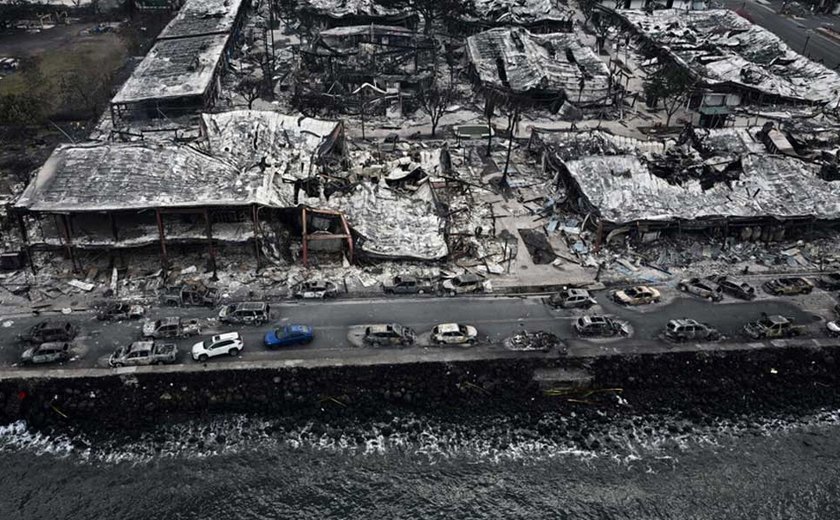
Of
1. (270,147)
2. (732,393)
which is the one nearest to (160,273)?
(270,147)

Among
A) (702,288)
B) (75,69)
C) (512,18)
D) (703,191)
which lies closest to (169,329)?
(702,288)

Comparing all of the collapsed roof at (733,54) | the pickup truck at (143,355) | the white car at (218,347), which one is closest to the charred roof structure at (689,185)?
the collapsed roof at (733,54)

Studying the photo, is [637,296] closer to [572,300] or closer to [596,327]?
[572,300]

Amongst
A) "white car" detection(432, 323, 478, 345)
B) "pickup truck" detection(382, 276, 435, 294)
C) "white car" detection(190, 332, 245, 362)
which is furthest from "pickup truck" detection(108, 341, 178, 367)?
"white car" detection(432, 323, 478, 345)

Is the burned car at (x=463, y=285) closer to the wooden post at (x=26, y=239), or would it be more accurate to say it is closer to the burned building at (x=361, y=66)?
the wooden post at (x=26, y=239)

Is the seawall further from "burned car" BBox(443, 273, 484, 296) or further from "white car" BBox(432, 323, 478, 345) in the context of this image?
"burned car" BBox(443, 273, 484, 296)

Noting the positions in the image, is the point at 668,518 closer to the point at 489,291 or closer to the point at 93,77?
the point at 489,291
